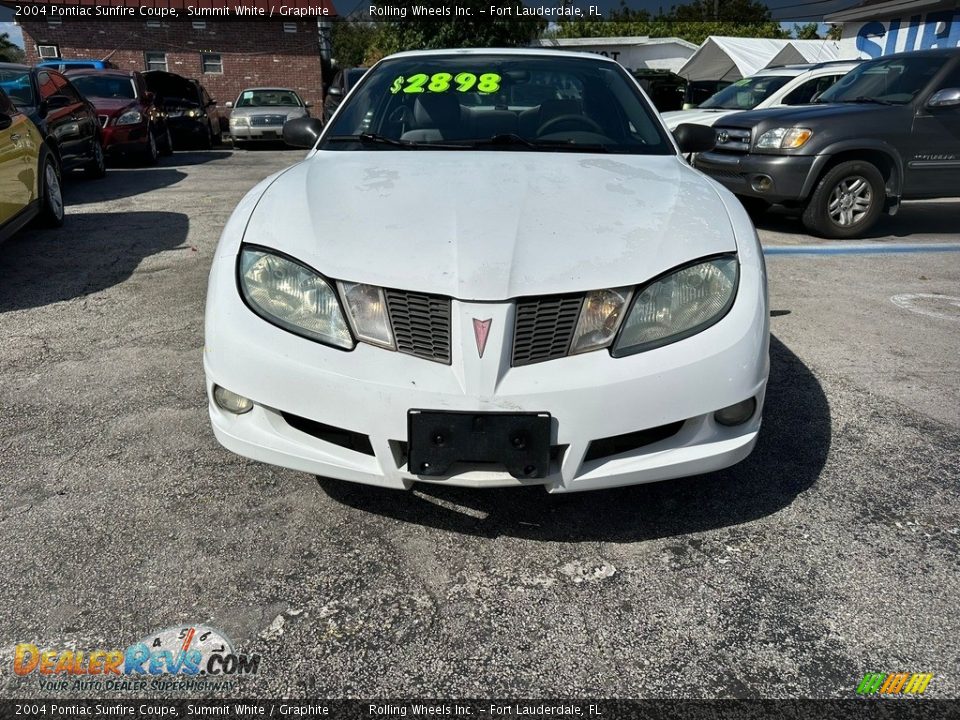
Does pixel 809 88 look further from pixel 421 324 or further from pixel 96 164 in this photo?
pixel 421 324

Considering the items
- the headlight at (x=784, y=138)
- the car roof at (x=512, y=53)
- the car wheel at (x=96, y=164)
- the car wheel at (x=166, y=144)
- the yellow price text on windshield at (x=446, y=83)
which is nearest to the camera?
the yellow price text on windshield at (x=446, y=83)

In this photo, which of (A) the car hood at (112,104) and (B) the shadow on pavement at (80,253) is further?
(A) the car hood at (112,104)

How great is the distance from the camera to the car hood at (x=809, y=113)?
6.66 metres

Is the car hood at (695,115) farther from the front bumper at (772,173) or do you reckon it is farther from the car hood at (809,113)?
the front bumper at (772,173)

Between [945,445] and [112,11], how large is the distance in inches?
1199

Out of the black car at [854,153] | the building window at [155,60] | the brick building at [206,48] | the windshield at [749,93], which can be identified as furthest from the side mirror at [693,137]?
the building window at [155,60]

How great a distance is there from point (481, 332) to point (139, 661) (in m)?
1.15

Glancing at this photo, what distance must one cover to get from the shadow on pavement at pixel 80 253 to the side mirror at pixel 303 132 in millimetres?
2011

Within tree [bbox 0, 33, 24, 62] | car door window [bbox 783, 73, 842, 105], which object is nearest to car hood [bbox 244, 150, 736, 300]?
car door window [bbox 783, 73, 842, 105]

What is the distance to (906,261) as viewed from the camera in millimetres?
6145

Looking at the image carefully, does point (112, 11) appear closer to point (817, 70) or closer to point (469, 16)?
point (469, 16)

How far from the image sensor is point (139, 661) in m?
1.77

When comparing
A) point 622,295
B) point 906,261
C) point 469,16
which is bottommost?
point 906,261

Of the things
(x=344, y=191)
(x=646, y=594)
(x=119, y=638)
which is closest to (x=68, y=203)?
(x=344, y=191)
